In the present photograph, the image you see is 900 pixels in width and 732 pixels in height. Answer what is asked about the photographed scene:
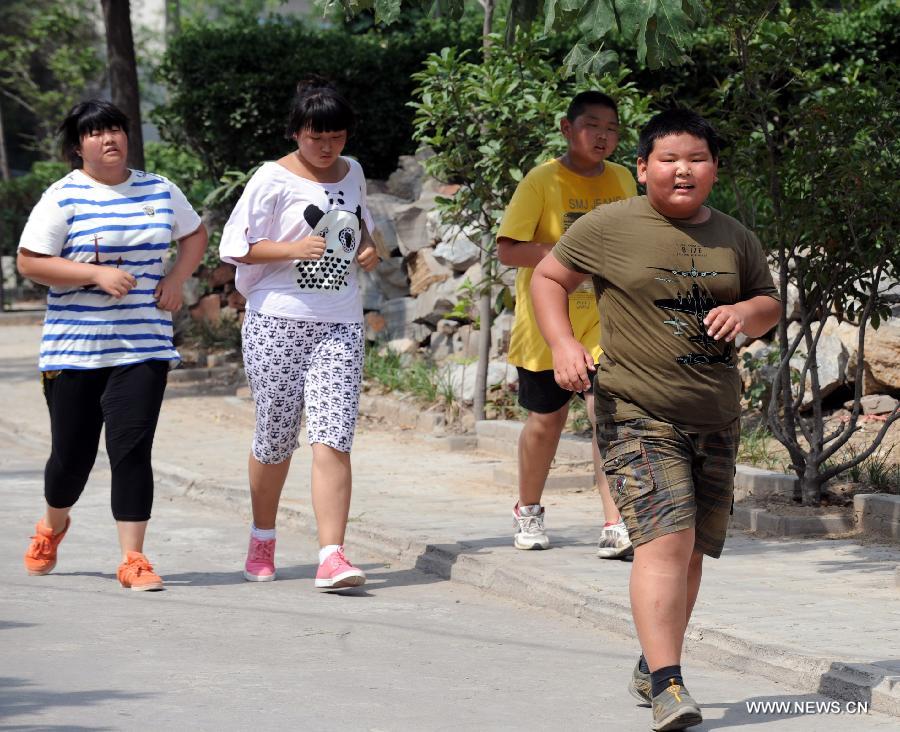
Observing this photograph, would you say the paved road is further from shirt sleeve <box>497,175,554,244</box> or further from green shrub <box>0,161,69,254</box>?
green shrub <box>0,161,69,254</box>

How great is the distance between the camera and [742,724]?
4.42m

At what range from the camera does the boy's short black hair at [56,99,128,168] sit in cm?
620

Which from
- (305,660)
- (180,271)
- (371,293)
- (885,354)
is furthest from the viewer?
(371,293)

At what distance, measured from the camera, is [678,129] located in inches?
174

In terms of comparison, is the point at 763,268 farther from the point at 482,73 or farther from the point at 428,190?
the point at 428,190

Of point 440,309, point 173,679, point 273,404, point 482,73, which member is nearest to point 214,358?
point 440,309

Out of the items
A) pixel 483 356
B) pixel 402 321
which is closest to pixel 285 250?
pixel 483 356

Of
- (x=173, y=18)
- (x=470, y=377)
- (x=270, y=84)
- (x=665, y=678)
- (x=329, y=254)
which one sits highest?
(x=173, y=18)

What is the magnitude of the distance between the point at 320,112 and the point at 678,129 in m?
2.17

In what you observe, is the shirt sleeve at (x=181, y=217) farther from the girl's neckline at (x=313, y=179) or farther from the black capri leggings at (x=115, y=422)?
the black capri leggings at (x=115, y=422)

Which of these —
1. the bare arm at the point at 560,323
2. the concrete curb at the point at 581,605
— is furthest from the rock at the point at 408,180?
the bare arm at the point at 560,323

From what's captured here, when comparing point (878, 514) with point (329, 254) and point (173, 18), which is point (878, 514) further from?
point (173, 18)

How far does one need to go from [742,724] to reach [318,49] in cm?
1244

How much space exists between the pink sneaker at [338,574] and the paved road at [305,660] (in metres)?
0.08
